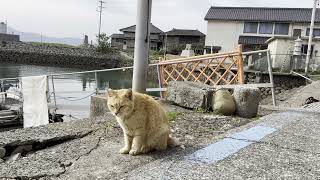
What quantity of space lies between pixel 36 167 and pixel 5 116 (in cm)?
968

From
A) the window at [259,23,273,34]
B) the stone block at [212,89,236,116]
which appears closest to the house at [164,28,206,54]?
the window at [259,23,273,34]

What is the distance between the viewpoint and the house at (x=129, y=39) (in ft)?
191

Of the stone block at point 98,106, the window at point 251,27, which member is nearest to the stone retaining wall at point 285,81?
the stone block at point 98,106

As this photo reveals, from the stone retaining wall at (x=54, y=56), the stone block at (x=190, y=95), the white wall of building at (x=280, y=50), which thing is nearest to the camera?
the stone block at (x=190, y=95)

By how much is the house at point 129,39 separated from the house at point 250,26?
52.5ft

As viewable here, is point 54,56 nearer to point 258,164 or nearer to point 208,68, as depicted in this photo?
point 208,68

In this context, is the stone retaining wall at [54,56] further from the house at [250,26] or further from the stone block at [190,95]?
the stone block at [190,95]

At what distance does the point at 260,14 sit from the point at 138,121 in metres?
42.8

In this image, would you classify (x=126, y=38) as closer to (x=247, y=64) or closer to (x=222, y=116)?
(x=247, y=64)

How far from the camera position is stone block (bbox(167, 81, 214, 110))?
24.2ft

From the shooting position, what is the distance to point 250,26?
4344 cm

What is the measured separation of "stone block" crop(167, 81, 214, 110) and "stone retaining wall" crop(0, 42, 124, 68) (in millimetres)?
49269

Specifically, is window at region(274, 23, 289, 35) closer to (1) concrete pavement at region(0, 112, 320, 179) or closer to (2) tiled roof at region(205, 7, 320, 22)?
(2) tiled roof at region(205, 7, 320, 22)

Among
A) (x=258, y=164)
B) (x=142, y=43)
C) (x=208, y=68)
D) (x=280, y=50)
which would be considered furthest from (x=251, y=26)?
(x=258, y=164)
